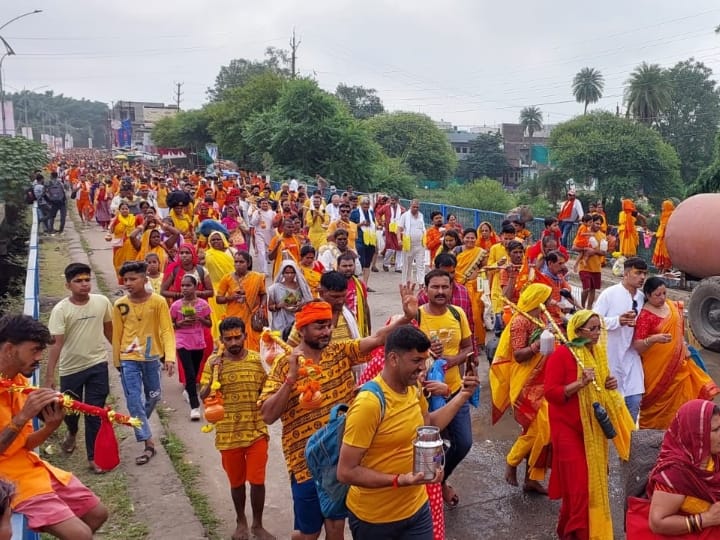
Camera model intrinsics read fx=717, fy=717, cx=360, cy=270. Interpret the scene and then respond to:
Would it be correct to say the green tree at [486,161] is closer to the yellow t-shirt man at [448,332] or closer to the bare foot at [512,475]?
the bare foot at [512,475]

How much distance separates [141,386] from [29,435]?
240 cm

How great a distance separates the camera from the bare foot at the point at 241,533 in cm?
487

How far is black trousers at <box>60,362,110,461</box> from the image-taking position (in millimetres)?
5926

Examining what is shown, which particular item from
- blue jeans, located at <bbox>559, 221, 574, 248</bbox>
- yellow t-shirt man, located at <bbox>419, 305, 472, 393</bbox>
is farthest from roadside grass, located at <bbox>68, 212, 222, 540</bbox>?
blue jeans, located at <bbox>559, 221, 574, 248</bbox>

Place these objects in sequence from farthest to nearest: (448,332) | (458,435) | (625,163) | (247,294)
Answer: (625,163), (247,294), (448,332), (458,435)

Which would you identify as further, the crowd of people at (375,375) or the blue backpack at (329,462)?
the blue backpack at (329,462)

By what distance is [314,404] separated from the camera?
3.96 metres

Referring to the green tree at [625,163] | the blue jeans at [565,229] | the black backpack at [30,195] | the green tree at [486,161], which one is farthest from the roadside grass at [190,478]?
the green tree at [486,161]

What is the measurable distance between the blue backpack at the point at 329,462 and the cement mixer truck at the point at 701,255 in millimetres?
7526

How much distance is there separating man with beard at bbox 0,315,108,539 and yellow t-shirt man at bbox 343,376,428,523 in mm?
1564

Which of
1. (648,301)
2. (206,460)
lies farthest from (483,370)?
(206,460)

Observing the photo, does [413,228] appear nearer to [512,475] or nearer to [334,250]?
[334,250]

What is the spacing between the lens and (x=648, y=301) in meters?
5.76

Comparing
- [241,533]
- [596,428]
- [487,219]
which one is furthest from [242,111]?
[596,428]
